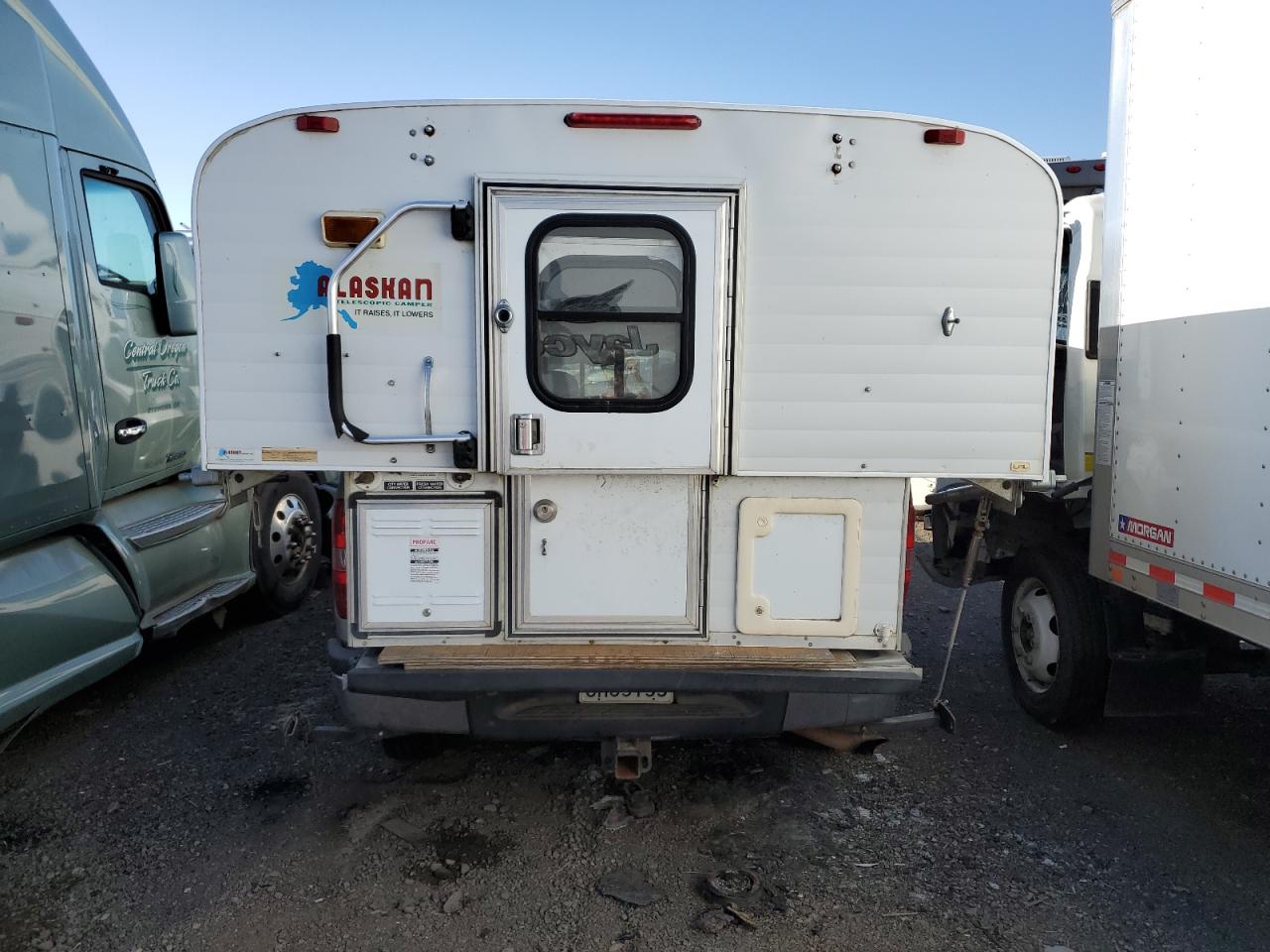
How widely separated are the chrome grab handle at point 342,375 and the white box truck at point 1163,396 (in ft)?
7.13

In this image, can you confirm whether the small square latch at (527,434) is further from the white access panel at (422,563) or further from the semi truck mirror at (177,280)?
the semi truck mirror at (177,280)

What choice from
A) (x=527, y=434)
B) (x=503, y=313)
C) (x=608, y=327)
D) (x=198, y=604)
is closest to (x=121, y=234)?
(x=198, y=604)

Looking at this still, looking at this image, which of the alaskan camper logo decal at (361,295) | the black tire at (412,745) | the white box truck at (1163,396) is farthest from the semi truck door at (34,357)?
the white box truck at (1163,396)

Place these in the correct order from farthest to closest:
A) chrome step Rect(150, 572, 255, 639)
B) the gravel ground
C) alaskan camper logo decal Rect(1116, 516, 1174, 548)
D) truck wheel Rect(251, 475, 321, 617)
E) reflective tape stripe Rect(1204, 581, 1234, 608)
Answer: truck wheel Rect(251, 475, 321, 617) < chrome step Rect(150, 572, 255, 639) < alaskan camper logo decal Rect(1116, 516, 1174, 548) < reflective tape stripe Rect(1204, 581, 1234, 608) < the gravel ground

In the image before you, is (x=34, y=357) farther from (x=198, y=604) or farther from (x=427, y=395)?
(x=427, y=395)

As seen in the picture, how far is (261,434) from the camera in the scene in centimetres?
346

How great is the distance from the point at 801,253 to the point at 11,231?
3.51 meters

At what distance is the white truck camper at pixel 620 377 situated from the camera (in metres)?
3.37

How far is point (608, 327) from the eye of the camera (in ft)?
11.4

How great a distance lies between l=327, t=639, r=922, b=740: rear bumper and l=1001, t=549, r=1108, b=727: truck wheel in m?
1.54

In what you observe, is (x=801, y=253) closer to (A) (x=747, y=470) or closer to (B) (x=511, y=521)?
(A) (x=747, y=470)

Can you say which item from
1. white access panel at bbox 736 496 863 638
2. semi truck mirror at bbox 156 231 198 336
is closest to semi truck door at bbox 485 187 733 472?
white access panel at bbox 736 496 863 638

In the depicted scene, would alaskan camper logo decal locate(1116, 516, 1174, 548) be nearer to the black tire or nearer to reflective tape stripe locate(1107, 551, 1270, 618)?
reflective tape stripe locate(1107, 551, 1270, 618)

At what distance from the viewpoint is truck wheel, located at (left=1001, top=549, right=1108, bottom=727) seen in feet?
15.1
